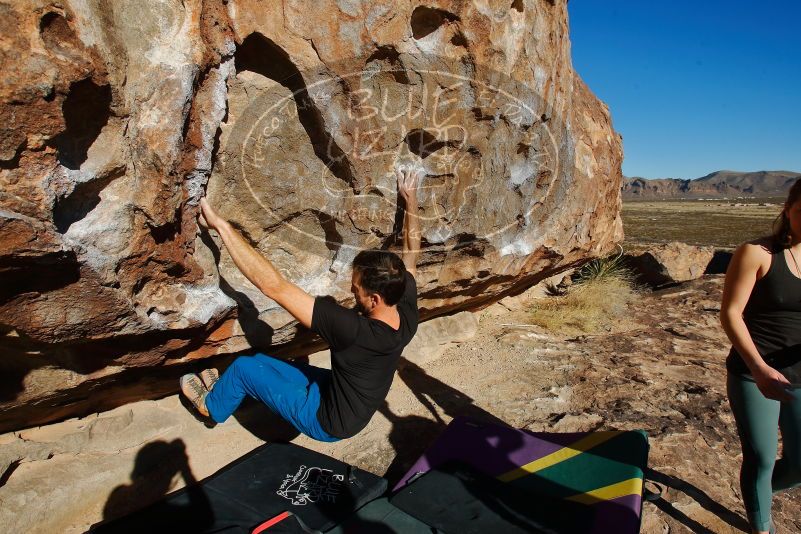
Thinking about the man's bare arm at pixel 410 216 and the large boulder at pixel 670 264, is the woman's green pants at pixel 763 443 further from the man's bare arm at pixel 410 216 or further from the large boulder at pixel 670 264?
the large boulder at pixel 670 264

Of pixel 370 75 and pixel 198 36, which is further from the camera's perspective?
pixel 370 75

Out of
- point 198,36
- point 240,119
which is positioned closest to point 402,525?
point 240,119

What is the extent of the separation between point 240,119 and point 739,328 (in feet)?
7.82

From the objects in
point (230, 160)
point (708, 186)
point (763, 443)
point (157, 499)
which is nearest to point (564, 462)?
point (763, 443)

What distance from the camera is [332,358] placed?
234 centimetres

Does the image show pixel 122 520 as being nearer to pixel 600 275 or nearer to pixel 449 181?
pixel 449 181

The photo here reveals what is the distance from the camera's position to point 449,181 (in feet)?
10.4

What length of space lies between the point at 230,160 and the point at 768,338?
2518 mm

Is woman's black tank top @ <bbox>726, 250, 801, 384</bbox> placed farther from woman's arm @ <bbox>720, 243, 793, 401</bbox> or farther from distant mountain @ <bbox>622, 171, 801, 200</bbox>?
distant mountain @ <bbox>622, 171, 801, 200</bbox>

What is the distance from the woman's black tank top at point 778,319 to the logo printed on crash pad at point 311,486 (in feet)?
5.84

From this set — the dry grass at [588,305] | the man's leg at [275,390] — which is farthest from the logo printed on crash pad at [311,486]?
the dry grass at [588,305]

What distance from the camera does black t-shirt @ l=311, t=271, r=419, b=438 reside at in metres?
2.21

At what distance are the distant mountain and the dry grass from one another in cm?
12238

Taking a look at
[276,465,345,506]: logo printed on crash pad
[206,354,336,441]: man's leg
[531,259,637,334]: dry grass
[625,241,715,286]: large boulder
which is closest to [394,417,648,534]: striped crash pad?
[276,465,345,506]: logo printed on crash pad
